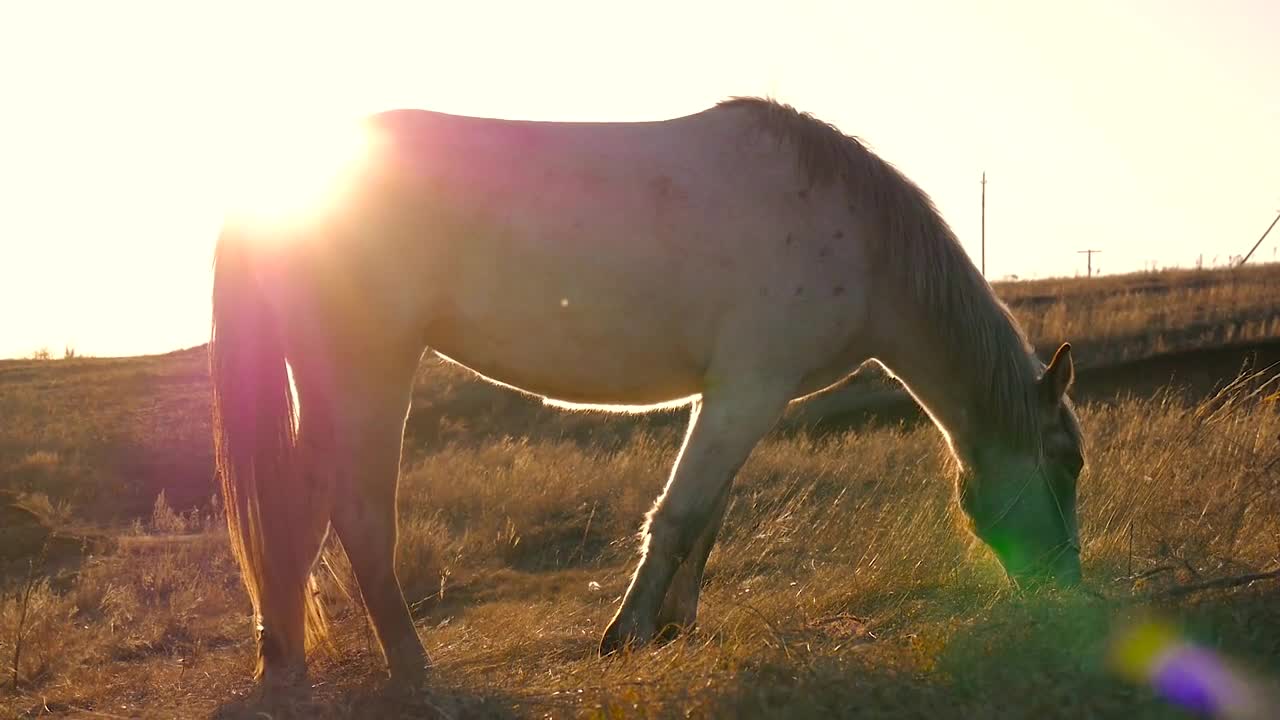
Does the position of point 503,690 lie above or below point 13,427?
above

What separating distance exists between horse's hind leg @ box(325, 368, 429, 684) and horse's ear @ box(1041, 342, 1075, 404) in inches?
112

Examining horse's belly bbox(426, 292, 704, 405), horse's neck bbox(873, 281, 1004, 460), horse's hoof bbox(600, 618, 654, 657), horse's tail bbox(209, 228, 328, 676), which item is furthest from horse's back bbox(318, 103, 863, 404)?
horse's hoof bbox(600, 618, 654, 657)

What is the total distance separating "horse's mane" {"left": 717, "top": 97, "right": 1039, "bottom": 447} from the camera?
16.1ft

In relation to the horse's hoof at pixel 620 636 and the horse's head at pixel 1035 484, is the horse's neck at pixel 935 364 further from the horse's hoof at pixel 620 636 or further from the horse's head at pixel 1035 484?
the horse's hoof at pixel 620 636

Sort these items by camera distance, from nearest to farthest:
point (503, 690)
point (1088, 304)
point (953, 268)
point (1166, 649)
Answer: point (1166, 649), point (503, 690), point (953, 268), point (1088, 304)

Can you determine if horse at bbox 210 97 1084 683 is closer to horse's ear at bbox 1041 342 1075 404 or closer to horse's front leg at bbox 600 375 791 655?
horse's front leg at bbox 600 375 791 655

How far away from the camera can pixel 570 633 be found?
5.24 metres

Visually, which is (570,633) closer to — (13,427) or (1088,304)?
(13,427)

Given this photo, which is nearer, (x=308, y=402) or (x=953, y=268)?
(x=308, y=402)

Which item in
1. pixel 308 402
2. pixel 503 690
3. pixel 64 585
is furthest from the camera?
pixel 64 585

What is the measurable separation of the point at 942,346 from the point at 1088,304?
722 inches

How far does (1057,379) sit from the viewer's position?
5027mm

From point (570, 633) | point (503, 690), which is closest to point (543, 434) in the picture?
point (570, 633)

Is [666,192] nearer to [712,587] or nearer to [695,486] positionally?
[695,486]
